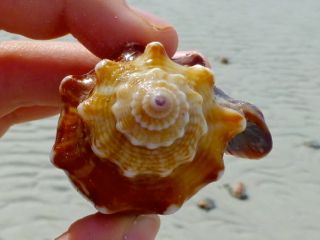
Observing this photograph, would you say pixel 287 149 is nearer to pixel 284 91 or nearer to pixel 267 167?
pixel 267 167

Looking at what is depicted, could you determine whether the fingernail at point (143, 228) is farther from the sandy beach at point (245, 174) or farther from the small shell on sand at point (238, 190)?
the small shell on sand at point (238, 190)

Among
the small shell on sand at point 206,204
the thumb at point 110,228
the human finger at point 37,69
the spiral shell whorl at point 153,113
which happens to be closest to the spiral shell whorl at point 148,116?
the spiral shell whorl at point 153,113

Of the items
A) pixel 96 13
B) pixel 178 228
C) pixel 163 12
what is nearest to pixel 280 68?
pixel 163 12

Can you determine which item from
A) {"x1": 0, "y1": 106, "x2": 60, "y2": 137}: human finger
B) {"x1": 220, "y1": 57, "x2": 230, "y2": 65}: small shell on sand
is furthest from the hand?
{"x1": 220, "y1": 57, "x2": 230, "y2": 65}: small shell on sand

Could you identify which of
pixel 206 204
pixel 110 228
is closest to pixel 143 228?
pixel 110 228

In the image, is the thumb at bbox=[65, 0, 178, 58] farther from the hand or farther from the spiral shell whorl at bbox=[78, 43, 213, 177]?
the spiral shell whorl at bbox=[78, 43, 213, 177]

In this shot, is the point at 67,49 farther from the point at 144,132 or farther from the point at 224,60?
the point at 224,60
